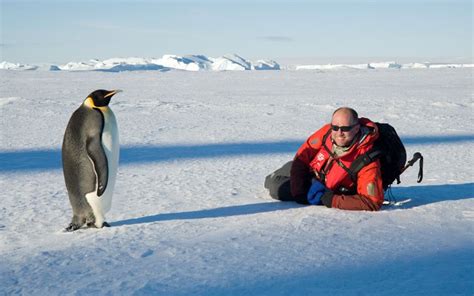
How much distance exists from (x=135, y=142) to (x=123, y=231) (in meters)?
3.61

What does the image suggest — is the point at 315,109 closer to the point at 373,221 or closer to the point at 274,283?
the point at 373,221

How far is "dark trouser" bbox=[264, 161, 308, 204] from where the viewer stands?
3506 mm

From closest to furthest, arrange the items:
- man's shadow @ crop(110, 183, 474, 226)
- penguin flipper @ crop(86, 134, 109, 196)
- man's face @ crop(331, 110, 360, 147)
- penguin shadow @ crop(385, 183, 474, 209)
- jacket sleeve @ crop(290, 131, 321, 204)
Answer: penguin flipper @ crop(86, 134, 109, 196) < man's face @ crop(331, 110, 360, 147) < man's shadow @ crop(110, 183, 474, 226) < jacket sleeve @ crop(290, 131, 321, 204) < penguin shadow @ crop(385, 183, 474, 209)

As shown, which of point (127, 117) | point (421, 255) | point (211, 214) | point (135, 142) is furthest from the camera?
point (127, 117)

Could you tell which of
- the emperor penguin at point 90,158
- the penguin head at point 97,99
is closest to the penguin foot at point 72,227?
the emperor penguin at point 90,158

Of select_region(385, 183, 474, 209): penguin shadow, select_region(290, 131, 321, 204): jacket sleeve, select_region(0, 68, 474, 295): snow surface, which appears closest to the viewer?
select_region(0, 68, 474, 295): snow surface

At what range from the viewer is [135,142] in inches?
249

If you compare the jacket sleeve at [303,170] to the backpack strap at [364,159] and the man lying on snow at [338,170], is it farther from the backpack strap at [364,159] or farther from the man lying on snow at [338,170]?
the backpack strap at [364,159]

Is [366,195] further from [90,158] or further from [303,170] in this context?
[90,158]

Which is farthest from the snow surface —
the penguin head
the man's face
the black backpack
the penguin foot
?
the penguin head

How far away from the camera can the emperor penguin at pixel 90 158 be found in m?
2.92

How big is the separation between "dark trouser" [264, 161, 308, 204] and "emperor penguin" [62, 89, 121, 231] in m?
1.12

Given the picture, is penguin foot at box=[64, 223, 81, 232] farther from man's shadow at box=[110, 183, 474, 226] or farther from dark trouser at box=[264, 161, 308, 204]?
dark trouser at box=[264, 161, 308, 204]

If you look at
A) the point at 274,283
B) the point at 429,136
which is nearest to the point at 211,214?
the point at 274,283
